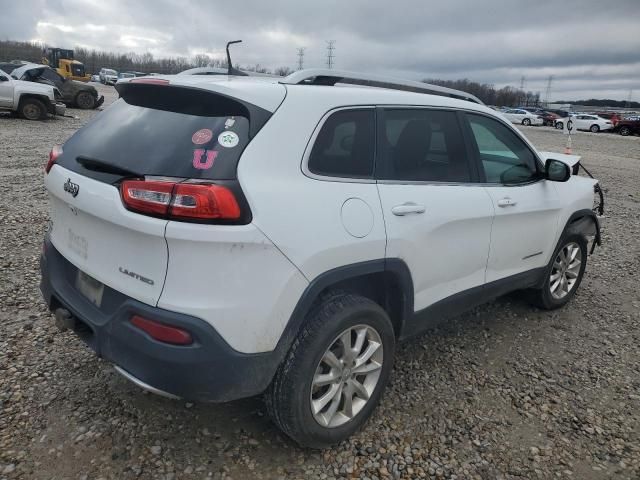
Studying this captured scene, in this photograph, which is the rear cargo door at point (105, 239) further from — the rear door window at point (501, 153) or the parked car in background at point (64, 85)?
the parked car in background at point (64, 85)

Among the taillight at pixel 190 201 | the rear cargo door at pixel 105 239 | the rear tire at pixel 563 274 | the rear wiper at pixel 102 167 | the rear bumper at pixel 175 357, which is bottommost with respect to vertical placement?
the rear tire at pixel 563 274

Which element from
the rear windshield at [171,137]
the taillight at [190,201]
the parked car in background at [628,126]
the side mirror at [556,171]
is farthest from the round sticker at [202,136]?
the parked car in background at [628,126]

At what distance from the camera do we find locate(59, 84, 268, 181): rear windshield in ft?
6.90

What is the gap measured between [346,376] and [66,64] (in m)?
47.8

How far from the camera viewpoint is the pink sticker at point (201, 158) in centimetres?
208

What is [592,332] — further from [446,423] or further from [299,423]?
[299,423]

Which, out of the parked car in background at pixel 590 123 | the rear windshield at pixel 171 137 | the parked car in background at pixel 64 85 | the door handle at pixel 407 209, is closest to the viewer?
the rear windshield at pixel 171 137

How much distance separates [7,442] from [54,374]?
60cm

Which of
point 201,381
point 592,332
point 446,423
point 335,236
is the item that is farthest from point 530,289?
point 201,381

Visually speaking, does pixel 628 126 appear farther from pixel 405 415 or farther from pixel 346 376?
pixel 346 376

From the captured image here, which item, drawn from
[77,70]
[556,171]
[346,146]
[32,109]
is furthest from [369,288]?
[77,70]

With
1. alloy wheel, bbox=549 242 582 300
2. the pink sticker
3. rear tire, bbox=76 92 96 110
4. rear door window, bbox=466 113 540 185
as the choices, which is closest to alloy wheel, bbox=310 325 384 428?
the pink sticker

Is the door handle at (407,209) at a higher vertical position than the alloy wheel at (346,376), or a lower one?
higher

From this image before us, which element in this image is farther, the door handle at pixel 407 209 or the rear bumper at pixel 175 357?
the door handle at pixel 407 209
